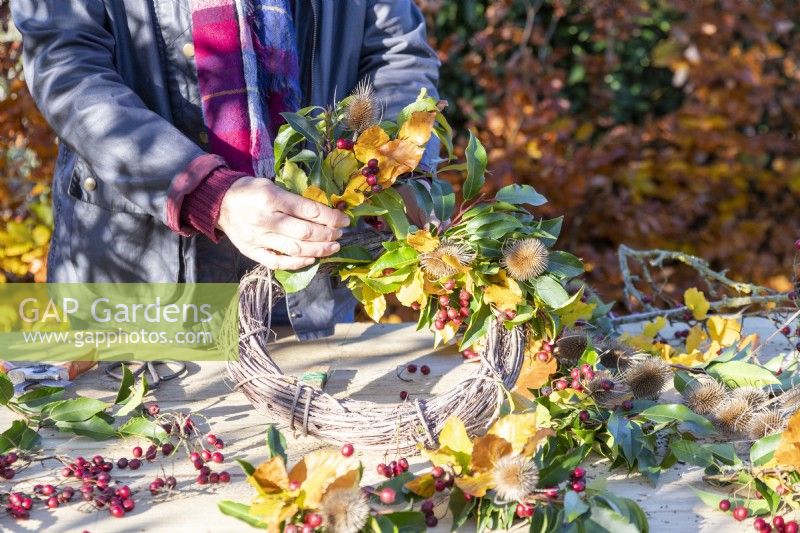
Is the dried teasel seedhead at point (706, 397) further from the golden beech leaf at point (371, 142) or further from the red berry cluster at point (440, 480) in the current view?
the golden beech leaf at point (371, 142)

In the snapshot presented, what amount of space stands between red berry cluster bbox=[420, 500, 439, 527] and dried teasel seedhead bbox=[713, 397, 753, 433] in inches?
18.3

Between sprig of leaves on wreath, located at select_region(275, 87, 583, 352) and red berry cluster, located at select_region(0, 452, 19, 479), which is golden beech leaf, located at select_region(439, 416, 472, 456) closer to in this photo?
sprig of leaves on wreath, located at select_region(275, 87, 583, 352)

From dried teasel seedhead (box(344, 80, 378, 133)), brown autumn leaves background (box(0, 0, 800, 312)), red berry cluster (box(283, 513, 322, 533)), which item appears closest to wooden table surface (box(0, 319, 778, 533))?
red berry cluster (box(283, 513, 322, 533))

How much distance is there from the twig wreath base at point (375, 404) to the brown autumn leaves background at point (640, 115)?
5.95 feet

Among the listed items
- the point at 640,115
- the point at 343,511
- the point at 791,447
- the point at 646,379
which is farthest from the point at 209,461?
the point at 640,115

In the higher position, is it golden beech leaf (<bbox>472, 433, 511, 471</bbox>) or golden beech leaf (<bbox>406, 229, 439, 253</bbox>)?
golden beech leaf (<bbox>406, 229, 439, 253</bbox>)

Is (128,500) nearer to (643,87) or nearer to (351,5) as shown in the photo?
(351,5)

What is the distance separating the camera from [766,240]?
11.8 ft

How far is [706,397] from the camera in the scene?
1293mm

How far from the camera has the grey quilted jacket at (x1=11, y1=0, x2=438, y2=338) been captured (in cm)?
143

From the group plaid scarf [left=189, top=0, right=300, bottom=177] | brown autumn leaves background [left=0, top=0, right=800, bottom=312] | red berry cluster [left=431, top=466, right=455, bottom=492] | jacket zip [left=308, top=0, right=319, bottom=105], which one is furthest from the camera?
brown autumn leaves background [left=0, top=0, right=800, bottom=312]

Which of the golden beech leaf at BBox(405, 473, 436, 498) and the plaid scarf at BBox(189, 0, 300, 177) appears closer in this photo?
the golden beech leaf at BBox(405, 473, 436, 498)

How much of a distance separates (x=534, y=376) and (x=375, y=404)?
0.26 m

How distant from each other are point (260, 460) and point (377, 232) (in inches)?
15.1
